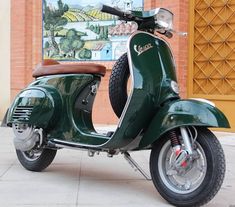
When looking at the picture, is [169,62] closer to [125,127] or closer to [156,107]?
[156,107]

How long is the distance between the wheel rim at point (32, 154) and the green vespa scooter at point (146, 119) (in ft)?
0.67

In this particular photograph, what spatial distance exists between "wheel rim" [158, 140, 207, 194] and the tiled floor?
0.20 metres

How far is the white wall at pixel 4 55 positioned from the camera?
11.9 meters

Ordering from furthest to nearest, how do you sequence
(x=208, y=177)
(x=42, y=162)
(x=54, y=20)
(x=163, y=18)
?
(x=54, y=20) → (x=42, y=162) → (x=163, y=18) → (x=208, y=177)

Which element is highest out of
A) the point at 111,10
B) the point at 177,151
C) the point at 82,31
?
the point at 111,10

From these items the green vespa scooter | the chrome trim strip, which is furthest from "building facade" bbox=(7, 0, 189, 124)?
the chrome trim strip

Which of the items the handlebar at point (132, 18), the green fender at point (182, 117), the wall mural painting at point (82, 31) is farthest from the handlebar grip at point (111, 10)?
the wall mural painting at point (82, 31)

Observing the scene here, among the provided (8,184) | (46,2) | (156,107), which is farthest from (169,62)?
(46,2)

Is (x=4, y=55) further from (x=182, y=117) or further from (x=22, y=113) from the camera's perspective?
(x=182, y=117)

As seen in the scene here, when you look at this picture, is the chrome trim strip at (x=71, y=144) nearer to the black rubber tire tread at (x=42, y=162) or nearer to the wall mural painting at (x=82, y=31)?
the black rubber tire tread at (x=42, y=162)

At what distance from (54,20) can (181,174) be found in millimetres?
7791

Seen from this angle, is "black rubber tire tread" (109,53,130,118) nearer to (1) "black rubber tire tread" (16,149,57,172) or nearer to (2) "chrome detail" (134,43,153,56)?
(2) "chrome detail" (134,43,153,56)

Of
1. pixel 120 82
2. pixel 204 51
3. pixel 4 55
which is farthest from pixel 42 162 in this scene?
pixel 4 55

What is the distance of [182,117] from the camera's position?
397 cm
